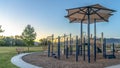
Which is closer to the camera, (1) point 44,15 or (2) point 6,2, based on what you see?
(2) point 6,2

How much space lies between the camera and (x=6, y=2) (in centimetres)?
2600

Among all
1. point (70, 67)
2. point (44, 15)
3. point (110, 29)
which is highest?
point (44, 15)

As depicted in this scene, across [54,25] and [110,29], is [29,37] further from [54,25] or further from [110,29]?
[110,29]

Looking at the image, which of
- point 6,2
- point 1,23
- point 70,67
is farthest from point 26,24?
point 70,67

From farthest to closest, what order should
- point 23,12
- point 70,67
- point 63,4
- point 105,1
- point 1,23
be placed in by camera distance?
point 1,23 < point 23,12 < point 63,4 < point 105,1 < point 70,67

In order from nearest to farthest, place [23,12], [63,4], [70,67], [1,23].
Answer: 1. [70,67]
2. [63,4]
3. [23,12]
4. [1,23]

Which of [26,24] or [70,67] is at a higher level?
[26,24]

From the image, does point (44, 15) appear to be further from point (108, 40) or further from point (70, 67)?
point (70, 67)

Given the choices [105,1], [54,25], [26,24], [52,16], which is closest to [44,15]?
[52,16]

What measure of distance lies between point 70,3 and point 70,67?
1487 centimetres

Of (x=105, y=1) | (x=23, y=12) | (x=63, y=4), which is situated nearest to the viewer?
(x=105, y=1)

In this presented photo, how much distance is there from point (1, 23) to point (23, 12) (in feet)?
24.5

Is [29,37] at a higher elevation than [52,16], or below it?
below

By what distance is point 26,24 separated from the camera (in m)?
40.0
